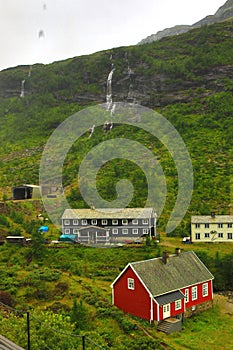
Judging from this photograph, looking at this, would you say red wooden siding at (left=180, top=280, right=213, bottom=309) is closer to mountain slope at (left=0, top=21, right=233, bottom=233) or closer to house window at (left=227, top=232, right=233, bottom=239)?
house window at (left=227, top=232, right=233, bottom=239)

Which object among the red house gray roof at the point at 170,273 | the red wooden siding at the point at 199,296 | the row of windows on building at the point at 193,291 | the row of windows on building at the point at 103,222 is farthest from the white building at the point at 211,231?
the row of windows on building at the point at 193,291

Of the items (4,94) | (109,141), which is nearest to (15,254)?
(109,141)

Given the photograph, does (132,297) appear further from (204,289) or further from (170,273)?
(204,289)

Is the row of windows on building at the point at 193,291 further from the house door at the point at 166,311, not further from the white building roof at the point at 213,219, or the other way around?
the white building roof at the point at 213,219

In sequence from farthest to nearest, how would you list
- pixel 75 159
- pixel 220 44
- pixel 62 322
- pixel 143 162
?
pixel 220 44 < pixel 75 159 < pixel 143 162 < pixel 62 322

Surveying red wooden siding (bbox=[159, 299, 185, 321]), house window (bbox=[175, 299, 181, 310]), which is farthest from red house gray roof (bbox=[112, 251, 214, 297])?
red wooden siding (bbox=[159, 299, 185, 321])

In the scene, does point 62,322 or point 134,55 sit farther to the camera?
point 134,55

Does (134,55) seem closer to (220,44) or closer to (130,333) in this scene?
(220,44)

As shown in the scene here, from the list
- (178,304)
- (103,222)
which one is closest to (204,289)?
(178,304)
